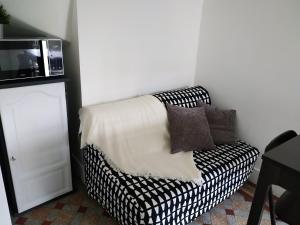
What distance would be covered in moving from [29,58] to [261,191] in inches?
61.3

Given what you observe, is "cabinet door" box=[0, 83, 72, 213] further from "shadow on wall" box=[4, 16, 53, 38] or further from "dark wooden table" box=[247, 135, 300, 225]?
"dark wooden table" box=[247, 135, 300, 225]

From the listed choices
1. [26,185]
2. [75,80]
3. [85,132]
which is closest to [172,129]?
[85,132]

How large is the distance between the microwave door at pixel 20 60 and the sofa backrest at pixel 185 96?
106cm

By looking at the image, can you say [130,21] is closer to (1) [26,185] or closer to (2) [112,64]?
(2) [112,64]

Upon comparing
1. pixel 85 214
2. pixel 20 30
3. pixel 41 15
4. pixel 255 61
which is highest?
pixel 41 15

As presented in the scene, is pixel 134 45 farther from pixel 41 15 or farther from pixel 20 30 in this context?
pixel 20 30

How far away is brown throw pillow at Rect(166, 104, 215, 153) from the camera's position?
6.52ft

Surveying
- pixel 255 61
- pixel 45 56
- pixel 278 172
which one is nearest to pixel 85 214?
pixel 45 56

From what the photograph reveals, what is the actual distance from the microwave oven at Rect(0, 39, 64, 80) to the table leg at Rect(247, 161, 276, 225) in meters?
1.43

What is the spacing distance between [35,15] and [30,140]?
0.89m

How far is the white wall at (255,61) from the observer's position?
1.93 metres

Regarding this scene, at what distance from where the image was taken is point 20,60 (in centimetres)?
157

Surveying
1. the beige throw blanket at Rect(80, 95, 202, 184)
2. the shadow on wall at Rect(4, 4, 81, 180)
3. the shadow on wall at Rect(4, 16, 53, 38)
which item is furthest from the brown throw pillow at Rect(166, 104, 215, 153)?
the shadow on wall at Rect(4, 16, 53, 38)

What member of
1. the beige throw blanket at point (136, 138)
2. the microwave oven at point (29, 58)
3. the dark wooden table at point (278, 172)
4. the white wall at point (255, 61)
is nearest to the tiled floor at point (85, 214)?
the beige throw blanket at point (136, 138)
